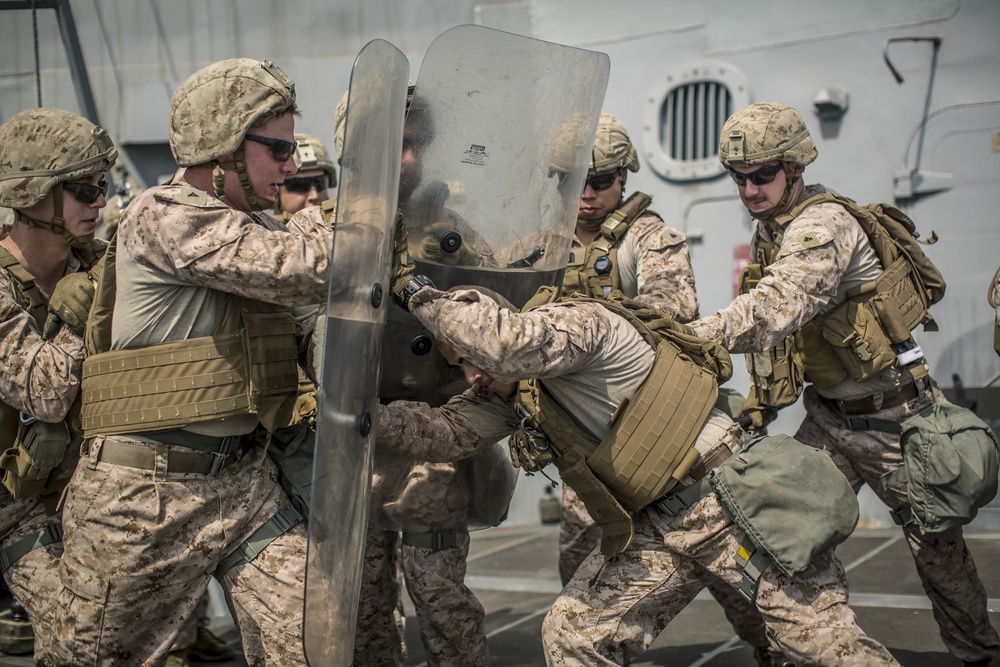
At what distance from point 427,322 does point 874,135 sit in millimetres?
3628

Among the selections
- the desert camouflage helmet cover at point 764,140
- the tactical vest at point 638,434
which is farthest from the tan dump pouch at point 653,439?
the desert camouflage helmet cover at point 764,140

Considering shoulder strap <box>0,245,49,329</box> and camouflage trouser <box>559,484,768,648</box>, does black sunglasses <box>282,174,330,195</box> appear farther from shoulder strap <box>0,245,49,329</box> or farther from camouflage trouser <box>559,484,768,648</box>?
camouflage trouser <box>559,484,768,648</box>

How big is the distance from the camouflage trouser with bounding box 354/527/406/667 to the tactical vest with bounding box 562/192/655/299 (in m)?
1.22

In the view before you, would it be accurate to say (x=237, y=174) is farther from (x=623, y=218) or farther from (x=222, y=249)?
(x=623, y=218)

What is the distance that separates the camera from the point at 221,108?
9.04 feet

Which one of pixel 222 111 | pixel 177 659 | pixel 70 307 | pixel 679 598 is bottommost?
pixel 177 659

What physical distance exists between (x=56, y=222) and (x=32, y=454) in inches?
28.6

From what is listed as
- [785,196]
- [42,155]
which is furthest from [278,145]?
[785,196]

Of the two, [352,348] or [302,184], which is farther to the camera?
[302,184]

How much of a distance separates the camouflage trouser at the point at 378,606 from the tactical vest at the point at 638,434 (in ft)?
2.95

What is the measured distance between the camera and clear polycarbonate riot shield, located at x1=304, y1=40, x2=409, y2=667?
2.39 metres

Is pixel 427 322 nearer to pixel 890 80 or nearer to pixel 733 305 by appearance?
pixel 733 305

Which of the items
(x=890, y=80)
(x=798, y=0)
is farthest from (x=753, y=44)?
(x=890, y=80)

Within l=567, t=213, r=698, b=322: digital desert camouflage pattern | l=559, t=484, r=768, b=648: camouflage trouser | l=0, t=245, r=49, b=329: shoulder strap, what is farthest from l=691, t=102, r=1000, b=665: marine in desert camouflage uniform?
l=0, t=245, r=49, b=329: shoulder strap
